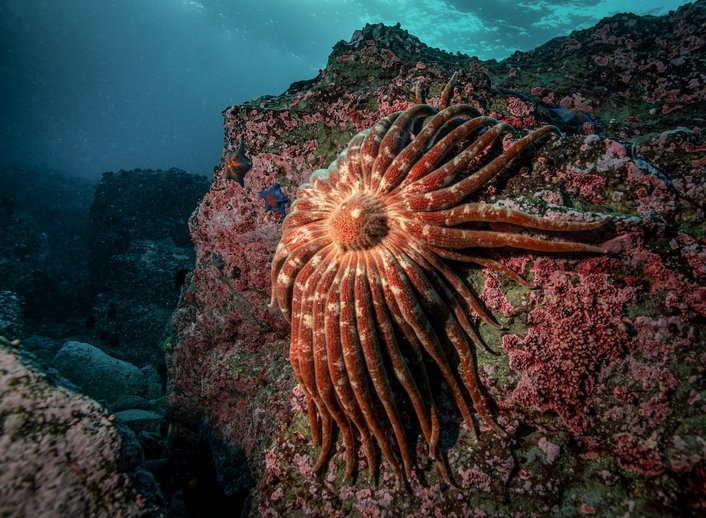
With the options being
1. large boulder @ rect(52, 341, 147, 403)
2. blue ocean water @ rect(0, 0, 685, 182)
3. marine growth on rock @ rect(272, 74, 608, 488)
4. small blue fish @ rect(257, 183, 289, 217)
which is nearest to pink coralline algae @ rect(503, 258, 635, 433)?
marine growth on rock @ rect(272, 74, 608, 488)

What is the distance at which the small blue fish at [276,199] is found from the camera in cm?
455

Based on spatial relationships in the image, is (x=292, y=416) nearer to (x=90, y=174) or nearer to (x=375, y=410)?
(x=375, y=410)

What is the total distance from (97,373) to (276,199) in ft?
28.7

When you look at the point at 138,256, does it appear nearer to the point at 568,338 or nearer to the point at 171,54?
the point at 568,338

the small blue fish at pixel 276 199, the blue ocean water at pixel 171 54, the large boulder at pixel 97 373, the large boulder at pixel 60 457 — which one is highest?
the blue ocean water at pixel 171 54

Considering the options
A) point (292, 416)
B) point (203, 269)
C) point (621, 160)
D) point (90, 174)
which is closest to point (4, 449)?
point (292, 416)

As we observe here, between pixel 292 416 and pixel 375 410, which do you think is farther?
pixel 292 416

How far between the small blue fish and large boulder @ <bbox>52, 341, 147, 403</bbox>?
7980mm

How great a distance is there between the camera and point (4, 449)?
229 centimetres

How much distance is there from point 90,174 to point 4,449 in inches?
4168

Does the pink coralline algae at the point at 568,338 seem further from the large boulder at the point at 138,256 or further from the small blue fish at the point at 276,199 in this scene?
the large boulder at the point at 138,256

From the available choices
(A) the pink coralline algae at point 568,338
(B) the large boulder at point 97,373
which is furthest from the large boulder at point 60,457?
(B) the large boulder at point 97,373

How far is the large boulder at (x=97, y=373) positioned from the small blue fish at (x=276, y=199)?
7980 mm

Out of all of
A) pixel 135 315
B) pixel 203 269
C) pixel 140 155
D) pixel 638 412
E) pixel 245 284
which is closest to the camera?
pixel 638 412
